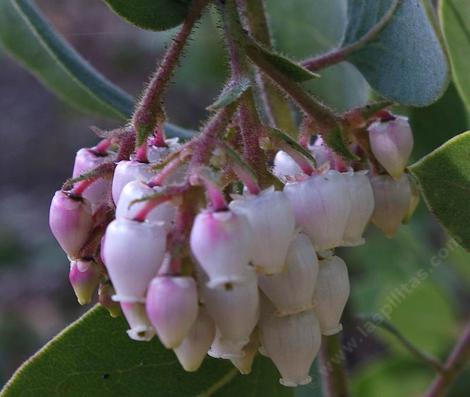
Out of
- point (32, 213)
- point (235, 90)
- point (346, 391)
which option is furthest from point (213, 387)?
point (32, 213)

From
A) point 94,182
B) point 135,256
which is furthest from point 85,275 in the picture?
point 135,256

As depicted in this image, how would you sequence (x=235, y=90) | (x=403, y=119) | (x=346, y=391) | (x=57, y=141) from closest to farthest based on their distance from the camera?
(x=235, y=90)
(x=403, y=119)
(x=346, y=391)
(x=57, y=141)

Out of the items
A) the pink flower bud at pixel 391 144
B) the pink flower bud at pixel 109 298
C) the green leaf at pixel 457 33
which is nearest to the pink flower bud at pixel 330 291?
the pink flower bud at pixel 391 144

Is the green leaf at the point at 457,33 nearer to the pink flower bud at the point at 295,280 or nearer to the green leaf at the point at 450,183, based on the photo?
the green leaf at the point at 450,183

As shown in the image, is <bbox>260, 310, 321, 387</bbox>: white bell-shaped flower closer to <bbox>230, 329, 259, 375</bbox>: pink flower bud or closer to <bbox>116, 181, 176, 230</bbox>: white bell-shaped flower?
<bbox>230, 329, 259, 375</bbox>: pink flower bud

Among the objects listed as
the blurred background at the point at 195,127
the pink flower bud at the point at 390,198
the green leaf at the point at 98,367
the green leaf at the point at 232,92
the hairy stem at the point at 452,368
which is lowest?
the blurred background at the point at 195,127

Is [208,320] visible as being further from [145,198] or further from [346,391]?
[346,391]
